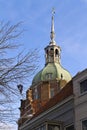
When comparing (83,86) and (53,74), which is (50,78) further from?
(83,86)

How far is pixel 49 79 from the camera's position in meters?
74.2

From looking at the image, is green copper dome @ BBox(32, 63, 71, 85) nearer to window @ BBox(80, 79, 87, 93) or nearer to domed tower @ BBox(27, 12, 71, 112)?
domed tower @ BBox(27, 12, 71, 112)

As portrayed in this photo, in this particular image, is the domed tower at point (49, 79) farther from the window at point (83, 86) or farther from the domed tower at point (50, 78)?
the window at point (83, 86)

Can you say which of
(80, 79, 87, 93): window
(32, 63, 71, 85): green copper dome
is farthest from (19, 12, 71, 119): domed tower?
(80, 79, 87, 93): window

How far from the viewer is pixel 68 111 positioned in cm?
2481

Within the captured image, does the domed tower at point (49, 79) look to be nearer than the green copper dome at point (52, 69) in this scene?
Yes

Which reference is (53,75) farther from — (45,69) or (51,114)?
(51,114)

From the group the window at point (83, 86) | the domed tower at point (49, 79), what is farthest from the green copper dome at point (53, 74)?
the window at point (83, 86)

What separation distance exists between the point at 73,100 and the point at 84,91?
1305 mm

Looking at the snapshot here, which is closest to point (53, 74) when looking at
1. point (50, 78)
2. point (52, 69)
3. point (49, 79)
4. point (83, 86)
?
point (50, 78)

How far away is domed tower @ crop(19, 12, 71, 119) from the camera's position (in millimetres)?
71356

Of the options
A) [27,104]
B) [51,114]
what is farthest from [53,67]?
[51,114]

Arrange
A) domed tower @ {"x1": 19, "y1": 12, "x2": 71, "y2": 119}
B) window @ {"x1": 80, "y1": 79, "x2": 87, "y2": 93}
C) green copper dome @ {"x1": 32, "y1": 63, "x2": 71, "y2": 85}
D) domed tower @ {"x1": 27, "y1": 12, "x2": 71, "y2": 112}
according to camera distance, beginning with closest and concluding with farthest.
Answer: window @ {"x1": 80, "y1": 79, "x2": 87, "y2": 93}, domed tower @ {"x1": 19, "y1": 12, "x2": 71, "y2": 119}, domed tower @ {"x1": 27, "y1": 12, "x2": 71, "y2": 112}, green copper dome @ {"x1": 32, "y1": 63, "x2": 71, "y2": 85}

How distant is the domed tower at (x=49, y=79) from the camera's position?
7136cm
